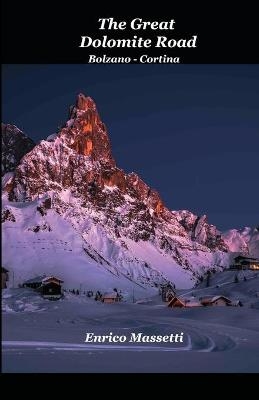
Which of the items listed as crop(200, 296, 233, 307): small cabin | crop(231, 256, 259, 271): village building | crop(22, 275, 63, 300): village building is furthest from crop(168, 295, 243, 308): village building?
crop(231, 256, 259, 271): village building

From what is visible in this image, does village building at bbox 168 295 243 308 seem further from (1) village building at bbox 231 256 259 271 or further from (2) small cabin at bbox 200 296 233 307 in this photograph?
(1) village building at bbox 231 256 259 271

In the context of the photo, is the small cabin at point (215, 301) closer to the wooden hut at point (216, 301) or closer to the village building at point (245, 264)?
the wooden hut at point (216, 301)

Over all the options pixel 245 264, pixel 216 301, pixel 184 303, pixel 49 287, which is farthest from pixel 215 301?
pixel 245 264

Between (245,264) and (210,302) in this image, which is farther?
(245,264)

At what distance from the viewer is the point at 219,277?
98.2 m

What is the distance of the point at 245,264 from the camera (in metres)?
107

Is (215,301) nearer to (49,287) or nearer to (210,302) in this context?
(210,302)

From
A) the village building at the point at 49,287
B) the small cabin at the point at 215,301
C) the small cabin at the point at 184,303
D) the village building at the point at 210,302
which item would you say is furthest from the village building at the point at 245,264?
the village building at the point at 49,287

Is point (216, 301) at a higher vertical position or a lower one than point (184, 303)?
higher

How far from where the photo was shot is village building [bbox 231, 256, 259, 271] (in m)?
106
